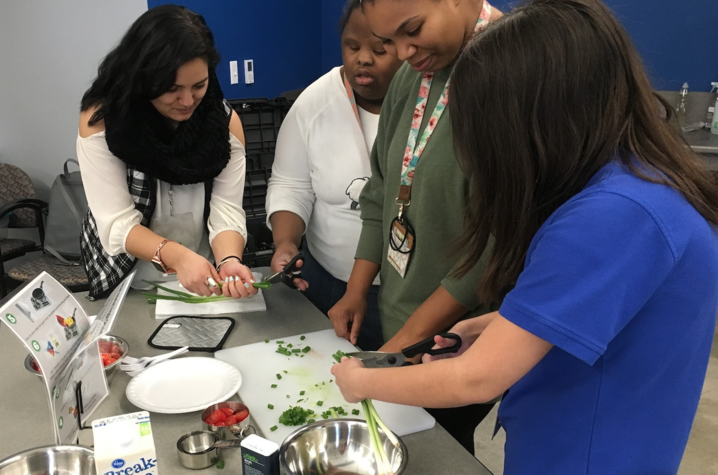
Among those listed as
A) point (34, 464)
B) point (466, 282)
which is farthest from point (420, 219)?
point (34, 464)

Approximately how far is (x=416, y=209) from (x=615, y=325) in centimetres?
62

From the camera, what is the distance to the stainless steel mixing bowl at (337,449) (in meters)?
1.03

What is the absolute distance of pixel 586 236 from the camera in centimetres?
75

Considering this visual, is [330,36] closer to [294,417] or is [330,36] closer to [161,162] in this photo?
[161,162]

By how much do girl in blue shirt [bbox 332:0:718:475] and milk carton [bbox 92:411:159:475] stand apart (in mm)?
381

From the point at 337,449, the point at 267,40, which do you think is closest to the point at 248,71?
the point at 267,40

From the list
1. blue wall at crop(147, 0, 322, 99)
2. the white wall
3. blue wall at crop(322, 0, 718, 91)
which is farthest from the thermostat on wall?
blue wall at crop(322, 0, 718, 91)

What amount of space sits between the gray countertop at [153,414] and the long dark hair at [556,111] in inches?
19.1

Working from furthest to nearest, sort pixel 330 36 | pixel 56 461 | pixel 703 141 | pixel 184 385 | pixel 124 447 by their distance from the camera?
pixel 330 36
pixel 703 141
pixel 184 385
pixel 56 461
pixel 124 447

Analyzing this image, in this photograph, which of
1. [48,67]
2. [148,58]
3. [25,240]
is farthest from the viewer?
[48,67]

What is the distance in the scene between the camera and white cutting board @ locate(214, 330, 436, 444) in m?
1.18

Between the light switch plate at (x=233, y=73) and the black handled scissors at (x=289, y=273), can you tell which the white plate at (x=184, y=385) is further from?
the light switch plate at (x=233, y=73)

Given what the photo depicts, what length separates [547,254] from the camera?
767 millimetres

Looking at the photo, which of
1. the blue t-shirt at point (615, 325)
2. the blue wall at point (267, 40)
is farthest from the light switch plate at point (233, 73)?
the blue t-shirt at point (615, 325)
